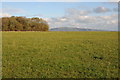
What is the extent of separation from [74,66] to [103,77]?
9.06 feet

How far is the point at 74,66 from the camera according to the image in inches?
474

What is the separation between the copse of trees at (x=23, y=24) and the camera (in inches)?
5515

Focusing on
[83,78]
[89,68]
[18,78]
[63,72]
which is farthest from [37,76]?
[89,68]

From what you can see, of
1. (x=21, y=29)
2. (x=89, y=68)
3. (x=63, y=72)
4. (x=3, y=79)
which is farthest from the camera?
(x=21, y=29)

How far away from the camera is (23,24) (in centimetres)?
14850

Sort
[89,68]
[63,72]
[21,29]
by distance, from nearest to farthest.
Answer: [63,72]
[89,68]
[21,29]

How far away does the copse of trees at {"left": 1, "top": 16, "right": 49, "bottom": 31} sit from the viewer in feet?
460

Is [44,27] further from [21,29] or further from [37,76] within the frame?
[37,76]

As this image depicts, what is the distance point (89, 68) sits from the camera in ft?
37.7

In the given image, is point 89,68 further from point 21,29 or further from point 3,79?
point 21,29

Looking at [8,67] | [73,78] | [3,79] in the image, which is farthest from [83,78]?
[8,67]

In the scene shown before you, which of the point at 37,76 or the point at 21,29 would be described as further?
the point at 21,29

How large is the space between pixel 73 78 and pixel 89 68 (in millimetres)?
2365

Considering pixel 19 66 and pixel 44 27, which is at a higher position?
pixel 44 27
